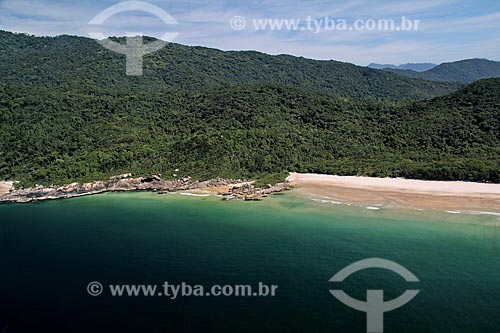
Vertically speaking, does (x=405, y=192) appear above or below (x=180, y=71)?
below

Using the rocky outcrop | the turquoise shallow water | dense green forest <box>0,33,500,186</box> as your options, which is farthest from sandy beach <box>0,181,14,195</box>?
the turquoise shallow water

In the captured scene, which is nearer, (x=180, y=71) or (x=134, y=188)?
(x=134, y=188)

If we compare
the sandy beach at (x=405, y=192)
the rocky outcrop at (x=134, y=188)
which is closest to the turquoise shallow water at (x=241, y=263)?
the sandy beach at (x=405, y=192)

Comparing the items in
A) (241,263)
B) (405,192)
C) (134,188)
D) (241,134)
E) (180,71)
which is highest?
(180,71)

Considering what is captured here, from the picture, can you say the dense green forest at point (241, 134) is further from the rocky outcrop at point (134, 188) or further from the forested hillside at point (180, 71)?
the forested hillside at point (180, 71)

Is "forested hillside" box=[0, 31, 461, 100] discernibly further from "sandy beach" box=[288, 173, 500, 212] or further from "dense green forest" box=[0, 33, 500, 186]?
"sandy beach" box=[288, 173, 500, 212]

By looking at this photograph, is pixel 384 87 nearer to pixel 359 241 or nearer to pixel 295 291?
pixel 359 241

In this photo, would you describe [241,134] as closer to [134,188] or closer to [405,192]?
[134,188]

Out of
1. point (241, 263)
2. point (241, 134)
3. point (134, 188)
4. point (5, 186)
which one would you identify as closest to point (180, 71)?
point (241, 134)
